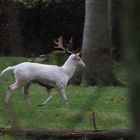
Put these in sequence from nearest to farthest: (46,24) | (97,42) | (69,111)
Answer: (69,111) → (97,42) → (46,24)

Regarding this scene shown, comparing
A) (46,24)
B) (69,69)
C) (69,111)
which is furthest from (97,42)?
(46,24)

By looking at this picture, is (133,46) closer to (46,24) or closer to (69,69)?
(69,69)

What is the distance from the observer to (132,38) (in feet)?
4.16

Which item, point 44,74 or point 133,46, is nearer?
point 133,46

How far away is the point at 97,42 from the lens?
1666cm

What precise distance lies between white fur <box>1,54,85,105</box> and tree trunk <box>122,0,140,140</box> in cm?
1006

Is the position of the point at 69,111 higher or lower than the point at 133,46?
lower

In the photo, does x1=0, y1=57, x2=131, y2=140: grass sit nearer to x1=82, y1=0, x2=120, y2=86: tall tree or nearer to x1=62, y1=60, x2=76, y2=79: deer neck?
x1=62, y1=60, x2=76, y2=79: deer neck

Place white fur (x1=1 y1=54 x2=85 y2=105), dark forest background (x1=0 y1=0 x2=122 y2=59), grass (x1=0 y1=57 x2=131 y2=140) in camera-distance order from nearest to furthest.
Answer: grass (x1=0 y1=57 x2=131 y2=140) < white fur (x1=1 y1=54 x2=85 y2=105) < dark forest background (x1=0 y1=0 x2=122 y2=59)

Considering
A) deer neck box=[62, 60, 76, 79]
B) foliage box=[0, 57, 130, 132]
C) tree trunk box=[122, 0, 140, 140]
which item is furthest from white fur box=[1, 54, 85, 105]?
tree trunk box=[122, 0, 140, 140]

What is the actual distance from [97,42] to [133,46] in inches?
607

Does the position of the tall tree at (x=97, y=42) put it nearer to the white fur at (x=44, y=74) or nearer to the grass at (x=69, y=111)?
the grass at (x=69, y=111)

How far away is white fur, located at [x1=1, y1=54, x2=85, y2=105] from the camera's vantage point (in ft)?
37.7

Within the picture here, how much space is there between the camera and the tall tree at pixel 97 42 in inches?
637
